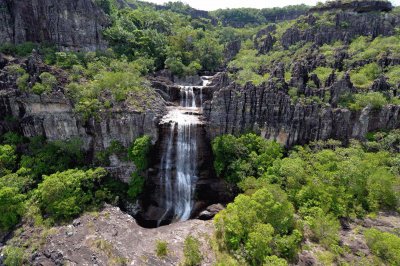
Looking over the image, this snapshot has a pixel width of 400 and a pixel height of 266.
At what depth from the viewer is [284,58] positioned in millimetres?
50156

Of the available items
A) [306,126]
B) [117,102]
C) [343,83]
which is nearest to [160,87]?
[117,102]

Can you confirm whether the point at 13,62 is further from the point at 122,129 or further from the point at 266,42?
the point at 266,42

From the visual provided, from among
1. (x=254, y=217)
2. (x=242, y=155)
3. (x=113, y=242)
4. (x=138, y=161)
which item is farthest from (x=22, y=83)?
(x=254, y=217)

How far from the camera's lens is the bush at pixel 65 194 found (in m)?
22.9

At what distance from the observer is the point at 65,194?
23609mm

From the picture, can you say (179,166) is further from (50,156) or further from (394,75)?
(394,75)

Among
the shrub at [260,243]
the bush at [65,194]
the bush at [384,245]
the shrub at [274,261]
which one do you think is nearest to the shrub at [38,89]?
the bush at [65,194]

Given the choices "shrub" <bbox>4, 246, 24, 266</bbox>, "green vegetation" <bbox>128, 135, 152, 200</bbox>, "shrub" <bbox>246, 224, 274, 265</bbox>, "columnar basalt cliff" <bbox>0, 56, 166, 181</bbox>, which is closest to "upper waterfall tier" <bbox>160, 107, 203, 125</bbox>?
"columnar basalt cliff" <bbox>0, 56, 166, 181</bbox>

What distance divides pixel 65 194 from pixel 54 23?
2939 centimetres

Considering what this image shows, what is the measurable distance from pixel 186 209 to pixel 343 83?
2352cm

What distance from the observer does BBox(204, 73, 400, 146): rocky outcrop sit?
89.1 feet

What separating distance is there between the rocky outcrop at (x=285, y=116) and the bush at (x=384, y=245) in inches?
474

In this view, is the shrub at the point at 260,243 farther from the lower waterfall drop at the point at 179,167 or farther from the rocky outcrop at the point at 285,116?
the rocky outcrop at the point at 285,116

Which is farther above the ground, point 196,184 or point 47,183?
point 47,183
